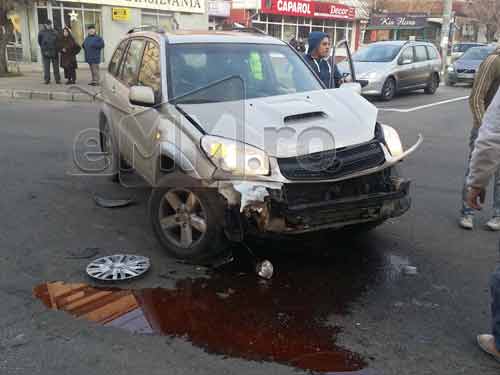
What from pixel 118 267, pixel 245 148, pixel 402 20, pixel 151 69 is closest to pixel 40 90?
pixel 151 69

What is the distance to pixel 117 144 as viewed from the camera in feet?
19.0

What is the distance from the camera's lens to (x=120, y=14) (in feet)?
Answer: 76.3

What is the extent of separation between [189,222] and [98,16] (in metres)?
21.7

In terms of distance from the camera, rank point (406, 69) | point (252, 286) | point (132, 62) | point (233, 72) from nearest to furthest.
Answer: point (252, 286)
point (233, 72)
point (132, 62)
point (406, 69)

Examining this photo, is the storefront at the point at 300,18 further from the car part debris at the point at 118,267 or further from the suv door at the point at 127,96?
the car part debris at the point at 118,267

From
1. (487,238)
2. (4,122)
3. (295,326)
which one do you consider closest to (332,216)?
(295,326)

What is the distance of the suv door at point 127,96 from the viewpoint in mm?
5133

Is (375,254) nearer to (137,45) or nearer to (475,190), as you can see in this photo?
(475,190)

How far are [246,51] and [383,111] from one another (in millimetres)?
8667

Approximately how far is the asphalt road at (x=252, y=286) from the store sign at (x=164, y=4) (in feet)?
60.9

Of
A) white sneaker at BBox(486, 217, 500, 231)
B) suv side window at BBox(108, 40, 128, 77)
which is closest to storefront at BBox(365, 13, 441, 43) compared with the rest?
suv side window at BBox(108, 40, 128, 77)

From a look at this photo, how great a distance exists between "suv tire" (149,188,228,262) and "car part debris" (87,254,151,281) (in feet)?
0.89

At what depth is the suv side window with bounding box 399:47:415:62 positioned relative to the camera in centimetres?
1546

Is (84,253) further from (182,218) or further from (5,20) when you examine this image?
(5,20)
